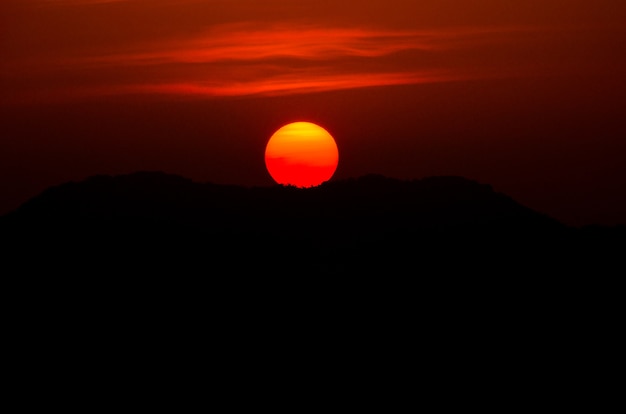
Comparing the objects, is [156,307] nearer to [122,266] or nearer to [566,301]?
[122,266]

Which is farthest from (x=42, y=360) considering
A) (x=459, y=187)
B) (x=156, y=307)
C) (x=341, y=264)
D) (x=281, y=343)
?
(x=459, y=187)

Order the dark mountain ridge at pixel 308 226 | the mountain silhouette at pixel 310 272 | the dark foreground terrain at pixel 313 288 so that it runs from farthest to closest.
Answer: the dark mountain ridge at pixel 308 226 → the mountain silhouette at pixel 310 272 → the dark foreground terrain at pixel 313 288

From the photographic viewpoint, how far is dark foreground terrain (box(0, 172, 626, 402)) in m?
52.1

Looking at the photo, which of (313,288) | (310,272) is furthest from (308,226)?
(313,288)

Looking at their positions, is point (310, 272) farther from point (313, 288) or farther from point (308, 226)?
point (308, 226)

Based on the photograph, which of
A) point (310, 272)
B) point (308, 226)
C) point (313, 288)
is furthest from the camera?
point (308, 226)

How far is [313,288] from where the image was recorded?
54.8m

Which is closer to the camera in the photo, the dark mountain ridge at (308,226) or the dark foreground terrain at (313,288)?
the dark foreground terrain at (313,288)

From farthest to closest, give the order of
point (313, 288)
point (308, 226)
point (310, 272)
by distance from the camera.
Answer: point (308, 226) < point (310, 272) < point (313, 288)

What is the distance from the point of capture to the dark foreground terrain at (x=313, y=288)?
52.1m

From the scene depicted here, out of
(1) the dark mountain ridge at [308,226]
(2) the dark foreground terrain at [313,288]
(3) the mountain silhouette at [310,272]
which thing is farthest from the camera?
(1) the dark mountain ridge at [308,226]

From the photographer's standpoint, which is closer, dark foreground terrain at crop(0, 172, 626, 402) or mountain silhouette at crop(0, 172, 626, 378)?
dark foreground terrain at crop(0, 172, 626, 402)

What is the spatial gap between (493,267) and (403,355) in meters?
7.56

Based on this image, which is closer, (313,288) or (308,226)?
(313,288)
